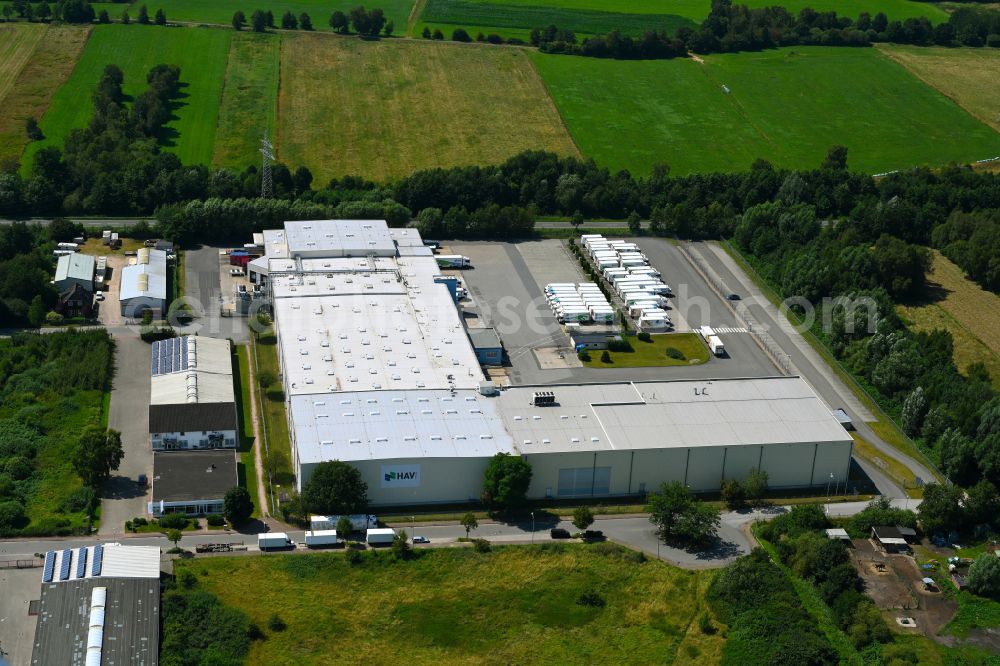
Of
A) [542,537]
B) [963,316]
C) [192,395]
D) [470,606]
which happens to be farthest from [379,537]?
[963,316]

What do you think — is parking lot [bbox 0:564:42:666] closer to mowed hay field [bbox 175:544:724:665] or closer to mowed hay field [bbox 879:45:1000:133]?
mowed hay field [bbox 175:544:724:665]

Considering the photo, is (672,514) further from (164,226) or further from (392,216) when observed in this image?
(164,226)

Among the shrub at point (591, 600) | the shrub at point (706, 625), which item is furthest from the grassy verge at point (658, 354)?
the shrub at point (706, 625)

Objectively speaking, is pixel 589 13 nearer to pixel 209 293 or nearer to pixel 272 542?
pixel 209 293

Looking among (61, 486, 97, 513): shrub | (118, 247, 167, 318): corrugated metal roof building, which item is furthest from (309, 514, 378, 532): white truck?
(118, 247, 167, 318): corrugated metal roof building

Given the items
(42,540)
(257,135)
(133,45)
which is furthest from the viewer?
(133,45)

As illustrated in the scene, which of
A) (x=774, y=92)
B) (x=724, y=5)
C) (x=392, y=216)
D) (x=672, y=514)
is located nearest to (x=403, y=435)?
(x=672, y=514)
